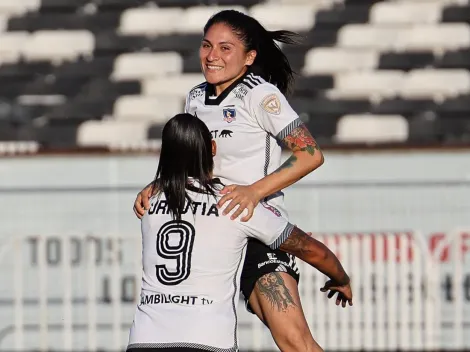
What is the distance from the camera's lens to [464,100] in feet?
30.9

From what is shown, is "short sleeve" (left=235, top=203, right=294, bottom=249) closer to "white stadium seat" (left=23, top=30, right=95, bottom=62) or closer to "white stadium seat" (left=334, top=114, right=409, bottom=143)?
"white stadium seat" (left=334, top=114, right=409, bottom=143)

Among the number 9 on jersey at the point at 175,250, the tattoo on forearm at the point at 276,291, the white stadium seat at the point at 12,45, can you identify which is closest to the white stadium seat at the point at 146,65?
the white stadium seat at the point at 12,45

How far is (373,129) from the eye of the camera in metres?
9.24

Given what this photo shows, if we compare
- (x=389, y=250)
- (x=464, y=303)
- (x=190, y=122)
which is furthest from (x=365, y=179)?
(x=190, y=122)

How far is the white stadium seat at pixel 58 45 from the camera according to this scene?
1029cm

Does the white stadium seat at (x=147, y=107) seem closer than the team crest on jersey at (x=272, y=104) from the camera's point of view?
No

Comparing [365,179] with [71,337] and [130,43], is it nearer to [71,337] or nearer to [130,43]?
[71,337]

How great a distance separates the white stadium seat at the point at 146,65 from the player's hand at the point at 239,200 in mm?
6054

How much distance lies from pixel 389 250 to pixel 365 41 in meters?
2.52

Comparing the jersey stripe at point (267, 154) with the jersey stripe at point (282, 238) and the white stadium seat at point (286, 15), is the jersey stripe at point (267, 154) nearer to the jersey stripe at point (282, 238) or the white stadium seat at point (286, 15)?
the jersey stripe at point (282, 238)

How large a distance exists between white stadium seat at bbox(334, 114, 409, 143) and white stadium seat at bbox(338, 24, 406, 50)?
0.86 m

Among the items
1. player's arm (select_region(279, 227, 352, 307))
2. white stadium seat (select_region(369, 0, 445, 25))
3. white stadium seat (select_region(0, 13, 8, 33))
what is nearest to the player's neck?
→ player's arm (select_region(279, 227, 352, 307))

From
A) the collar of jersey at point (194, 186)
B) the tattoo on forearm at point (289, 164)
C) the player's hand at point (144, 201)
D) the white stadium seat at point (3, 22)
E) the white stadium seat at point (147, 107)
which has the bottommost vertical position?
the white stadium seat at point (147, 107)

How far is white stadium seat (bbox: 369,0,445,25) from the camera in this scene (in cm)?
1003
